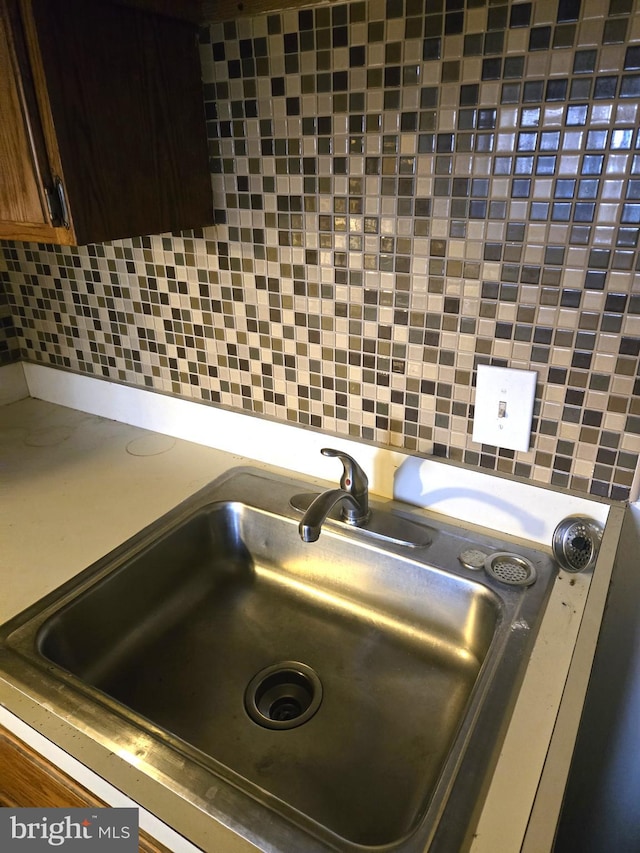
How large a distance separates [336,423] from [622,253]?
539 millimetres

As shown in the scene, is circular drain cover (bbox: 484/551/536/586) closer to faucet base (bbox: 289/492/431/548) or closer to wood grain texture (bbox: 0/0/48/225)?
faucet base (bbox: 289/492/431/548)

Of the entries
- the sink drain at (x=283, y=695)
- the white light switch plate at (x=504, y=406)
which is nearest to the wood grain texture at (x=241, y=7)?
the white light switch plate at (x=504, y=406)

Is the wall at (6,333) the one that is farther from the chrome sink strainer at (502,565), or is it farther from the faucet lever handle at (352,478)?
the chrome sink strainer at (502,565)

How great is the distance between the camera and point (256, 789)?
62 centimetres

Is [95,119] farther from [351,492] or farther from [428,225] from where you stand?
[351,492]

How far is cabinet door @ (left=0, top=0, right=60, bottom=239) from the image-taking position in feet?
2.47

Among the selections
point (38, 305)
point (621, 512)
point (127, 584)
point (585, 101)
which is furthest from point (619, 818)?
point (38, 305)

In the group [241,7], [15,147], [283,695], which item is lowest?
[283,695]

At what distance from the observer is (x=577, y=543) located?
88 centimetres

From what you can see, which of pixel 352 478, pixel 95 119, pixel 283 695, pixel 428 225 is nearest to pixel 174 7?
pixel 95 119

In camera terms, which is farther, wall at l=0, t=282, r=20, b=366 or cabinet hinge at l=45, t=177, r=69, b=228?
wall at l=0, t=282, r=20, b=366

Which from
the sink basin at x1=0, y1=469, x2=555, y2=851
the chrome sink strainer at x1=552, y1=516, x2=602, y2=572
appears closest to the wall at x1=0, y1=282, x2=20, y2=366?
the sink basin at x1=0, y1=469, x2=555, y2=851

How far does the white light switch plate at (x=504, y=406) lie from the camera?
2.90 feet

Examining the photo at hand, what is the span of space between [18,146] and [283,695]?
2.87ft
